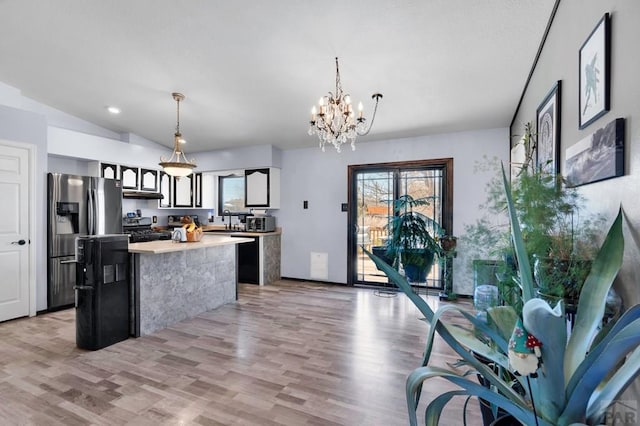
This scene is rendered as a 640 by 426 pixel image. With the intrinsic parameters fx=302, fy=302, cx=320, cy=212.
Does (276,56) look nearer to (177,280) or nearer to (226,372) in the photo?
(177,280)

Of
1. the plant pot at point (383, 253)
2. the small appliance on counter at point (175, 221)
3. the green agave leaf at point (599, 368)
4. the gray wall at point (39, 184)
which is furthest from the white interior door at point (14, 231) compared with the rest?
the green agave leaf at point (599, 368)

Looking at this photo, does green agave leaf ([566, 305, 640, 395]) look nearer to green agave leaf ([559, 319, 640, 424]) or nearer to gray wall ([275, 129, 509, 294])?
green agave leaf ([559, 319, 640, 424])

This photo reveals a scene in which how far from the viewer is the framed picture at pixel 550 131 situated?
1904 mm

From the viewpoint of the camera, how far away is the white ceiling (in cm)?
233

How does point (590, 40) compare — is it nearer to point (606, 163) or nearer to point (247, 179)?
point (606, 163)

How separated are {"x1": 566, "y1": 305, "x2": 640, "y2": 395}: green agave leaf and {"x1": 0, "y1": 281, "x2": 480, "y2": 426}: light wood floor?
1229 millimetres

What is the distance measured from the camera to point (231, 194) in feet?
20.9

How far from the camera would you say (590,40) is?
1.40m

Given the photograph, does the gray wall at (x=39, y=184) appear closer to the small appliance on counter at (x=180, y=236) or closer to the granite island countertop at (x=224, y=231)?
the small appliance on counter at (x=180, y=236)

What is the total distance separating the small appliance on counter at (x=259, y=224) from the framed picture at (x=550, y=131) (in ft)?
13.5

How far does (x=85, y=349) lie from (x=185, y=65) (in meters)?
2.93

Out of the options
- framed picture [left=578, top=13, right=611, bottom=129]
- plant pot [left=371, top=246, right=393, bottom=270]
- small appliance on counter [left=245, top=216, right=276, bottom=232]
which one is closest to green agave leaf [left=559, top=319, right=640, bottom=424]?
framed picture [left=578, top=13, right=611, bottom=129]

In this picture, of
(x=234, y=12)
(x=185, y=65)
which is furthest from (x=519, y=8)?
(x=185, y=65)

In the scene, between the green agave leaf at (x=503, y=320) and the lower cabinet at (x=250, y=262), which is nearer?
the green agave leaf at (x=503, y=320)
